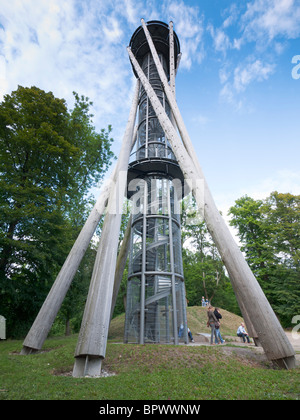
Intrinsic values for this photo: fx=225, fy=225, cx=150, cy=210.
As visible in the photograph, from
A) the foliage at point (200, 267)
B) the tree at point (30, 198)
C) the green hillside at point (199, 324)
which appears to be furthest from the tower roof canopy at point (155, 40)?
the green hillside at point (199, 324)

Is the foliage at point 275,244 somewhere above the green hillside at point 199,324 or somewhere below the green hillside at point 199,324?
above

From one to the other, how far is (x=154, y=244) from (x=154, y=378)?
6.17 m

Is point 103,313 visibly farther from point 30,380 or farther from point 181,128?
point 181,128

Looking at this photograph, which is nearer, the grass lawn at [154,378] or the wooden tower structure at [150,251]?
the grass lawn at [154,378]

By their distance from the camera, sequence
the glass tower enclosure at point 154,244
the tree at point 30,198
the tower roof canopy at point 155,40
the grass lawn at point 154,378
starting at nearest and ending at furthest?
the grass lawn at point 154,378
the glass tower enclosure at point 154,244
the tree at point 30,198
the tower roof canopy at point 155,40

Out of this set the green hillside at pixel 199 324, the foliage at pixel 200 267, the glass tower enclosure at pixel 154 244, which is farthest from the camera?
the foliage at pixel 200 267

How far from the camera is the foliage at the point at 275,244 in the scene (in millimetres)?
18875

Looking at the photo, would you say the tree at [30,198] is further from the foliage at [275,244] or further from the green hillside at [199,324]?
the foliage at [275,244]

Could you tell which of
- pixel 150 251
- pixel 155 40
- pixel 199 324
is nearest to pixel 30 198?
pixel 150 251

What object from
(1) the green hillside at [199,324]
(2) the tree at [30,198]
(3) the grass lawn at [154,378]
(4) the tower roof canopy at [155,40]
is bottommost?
(3) the grass lawn at [154,378]

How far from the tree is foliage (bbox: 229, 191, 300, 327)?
17.9 m

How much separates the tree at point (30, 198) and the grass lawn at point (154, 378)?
6.04m

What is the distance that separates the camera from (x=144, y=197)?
1080 cm
